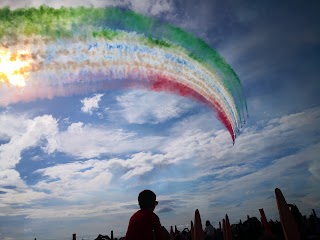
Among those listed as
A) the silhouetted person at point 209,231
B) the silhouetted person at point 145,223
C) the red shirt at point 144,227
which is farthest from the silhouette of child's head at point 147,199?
the silhouetted person at point 209,231

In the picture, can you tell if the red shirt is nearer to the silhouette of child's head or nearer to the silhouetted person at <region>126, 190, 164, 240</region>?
the silhouetted person at <region>126, 190, 164, 240</region>

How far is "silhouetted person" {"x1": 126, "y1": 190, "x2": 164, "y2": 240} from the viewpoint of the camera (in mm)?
3791

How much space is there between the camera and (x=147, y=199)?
4098 mm

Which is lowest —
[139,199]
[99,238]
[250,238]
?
[250,238]

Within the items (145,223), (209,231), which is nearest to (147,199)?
(145,223)

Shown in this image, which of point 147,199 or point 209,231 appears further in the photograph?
point 209,231

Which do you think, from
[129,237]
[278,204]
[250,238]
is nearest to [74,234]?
[250,238]

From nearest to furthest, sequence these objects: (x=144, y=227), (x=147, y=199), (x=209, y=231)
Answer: (x=144, y=227), (x=147, y=199), (x=209, y=231)

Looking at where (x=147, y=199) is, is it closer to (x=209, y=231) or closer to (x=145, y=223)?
(x=145, y=223)

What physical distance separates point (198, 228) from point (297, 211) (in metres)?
2.87

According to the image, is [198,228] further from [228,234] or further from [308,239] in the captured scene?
[228,234]

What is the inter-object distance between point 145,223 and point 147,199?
38 cm

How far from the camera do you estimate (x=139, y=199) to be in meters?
4.11

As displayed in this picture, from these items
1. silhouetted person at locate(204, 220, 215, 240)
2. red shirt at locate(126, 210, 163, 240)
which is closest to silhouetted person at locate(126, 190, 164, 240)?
red shirt at locate(126, 210, 163, 240)
